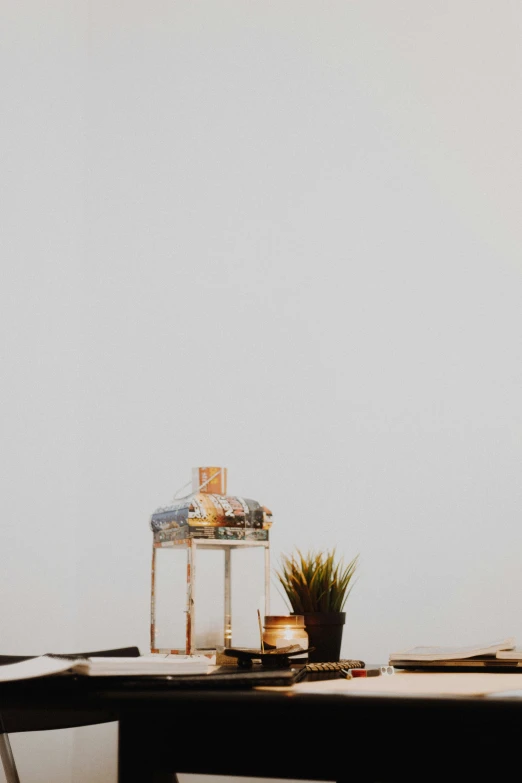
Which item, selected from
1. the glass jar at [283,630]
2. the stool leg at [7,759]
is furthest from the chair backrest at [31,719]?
the glass jar at [283,630]

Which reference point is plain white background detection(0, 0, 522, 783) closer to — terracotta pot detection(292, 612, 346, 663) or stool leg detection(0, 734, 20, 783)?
stool leg detection(0, 734, 20, 783)

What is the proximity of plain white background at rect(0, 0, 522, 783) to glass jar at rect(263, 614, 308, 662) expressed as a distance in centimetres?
123

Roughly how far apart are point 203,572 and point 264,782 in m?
1.06

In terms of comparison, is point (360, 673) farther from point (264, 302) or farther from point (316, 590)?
point (264, 302)

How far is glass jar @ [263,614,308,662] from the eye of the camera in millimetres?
1424

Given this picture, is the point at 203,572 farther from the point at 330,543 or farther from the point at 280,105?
the point at 280,105

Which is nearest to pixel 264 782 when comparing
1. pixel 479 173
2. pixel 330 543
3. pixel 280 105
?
pixel 330 543

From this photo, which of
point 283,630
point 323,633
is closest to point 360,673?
point 283,630

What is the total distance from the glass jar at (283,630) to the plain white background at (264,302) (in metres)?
1.23

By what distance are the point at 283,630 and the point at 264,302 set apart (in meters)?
1.68

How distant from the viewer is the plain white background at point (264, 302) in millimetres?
Answer: 2672

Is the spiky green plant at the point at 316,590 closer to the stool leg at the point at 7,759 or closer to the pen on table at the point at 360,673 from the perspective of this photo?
the pen on table at the point at 360,673

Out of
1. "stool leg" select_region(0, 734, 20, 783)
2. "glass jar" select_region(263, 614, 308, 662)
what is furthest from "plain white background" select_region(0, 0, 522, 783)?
"glass jar" select_region(263, 614, 308, 662)

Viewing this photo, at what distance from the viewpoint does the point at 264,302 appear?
2.97 metres
